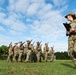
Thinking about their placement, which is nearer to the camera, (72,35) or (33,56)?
(72,35)

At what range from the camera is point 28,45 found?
28.1 meters

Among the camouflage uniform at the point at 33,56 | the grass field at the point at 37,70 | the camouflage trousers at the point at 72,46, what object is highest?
the camouflage uniform at the point at 33,56

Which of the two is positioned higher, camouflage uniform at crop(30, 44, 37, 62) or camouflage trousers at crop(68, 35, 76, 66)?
camouflage uniform at crop(30, 44, 37, 62)

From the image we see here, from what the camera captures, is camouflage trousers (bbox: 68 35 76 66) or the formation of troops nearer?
camouflage trousers (bbox: 68 35 76 66)

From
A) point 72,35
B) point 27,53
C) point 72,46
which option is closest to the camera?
point 72,35

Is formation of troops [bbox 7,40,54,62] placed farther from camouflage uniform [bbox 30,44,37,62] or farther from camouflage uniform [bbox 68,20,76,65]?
camouflage uniform [bbox 68,20,76,65]

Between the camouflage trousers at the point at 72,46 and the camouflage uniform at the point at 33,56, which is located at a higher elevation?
the camouflage uniform at the point at 33,56

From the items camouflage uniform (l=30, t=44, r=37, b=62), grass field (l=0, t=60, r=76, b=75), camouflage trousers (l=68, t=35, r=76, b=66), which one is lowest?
grass field (l=0, t=60, r=76, b=75)

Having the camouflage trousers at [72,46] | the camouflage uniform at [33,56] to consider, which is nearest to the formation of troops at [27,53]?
the camouflage uniform at [33,56]

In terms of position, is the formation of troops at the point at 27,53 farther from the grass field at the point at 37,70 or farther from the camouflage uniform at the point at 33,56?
the grass field at the point at 37,70

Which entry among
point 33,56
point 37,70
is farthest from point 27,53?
point 37,70

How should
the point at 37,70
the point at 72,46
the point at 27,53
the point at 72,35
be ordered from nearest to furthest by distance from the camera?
1. the point at 72,35
2. the point at 72,46
3. the point at 37,70
4. the point at 27,53

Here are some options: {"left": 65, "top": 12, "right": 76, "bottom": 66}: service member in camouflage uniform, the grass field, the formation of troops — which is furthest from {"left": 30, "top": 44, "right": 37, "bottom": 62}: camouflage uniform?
{"left": 65, "top": 12, "right": 76, "bottom": 66}: service member in camouflage uniform

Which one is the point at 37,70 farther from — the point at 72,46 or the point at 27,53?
the point at 27,53
